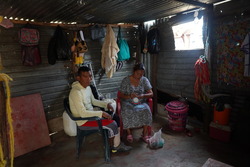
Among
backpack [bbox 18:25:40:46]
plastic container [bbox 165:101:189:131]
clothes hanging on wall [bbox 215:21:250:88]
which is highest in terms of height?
backpack [bbox 18:25:40:46]

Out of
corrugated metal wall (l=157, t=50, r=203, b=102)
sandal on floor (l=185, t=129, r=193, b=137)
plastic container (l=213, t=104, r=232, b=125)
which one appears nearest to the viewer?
plastic container (l=213, t=104, r=232, b=125)

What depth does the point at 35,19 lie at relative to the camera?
12.2 feet

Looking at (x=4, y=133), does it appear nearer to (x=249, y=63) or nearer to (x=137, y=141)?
(x=137, y=141)

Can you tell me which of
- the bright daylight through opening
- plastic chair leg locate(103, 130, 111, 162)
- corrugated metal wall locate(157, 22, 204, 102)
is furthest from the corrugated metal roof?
plastic chair leg locate(103, 130, 111, 162)

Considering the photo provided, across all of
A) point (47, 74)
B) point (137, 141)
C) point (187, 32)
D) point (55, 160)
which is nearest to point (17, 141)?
point (55, 160)


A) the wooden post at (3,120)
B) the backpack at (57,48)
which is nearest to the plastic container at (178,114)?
the backpack at (57,48)

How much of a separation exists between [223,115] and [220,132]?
370 mm

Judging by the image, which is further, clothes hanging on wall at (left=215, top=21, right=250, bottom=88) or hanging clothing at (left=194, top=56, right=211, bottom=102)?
hanging clothing at (left=194, top=56, right=211, bottom=102)

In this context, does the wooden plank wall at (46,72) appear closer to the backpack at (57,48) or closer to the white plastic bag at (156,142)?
the backpack at (57,48)

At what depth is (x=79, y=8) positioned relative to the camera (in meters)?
3.18

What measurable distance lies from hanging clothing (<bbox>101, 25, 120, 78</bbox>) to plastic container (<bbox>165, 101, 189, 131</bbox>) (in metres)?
1.87

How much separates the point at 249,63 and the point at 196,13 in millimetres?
1534

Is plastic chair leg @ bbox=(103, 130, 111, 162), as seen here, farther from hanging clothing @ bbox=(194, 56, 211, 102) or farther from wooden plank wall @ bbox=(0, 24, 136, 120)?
hanging clothing @ bbox=(194, 56, 211, 102)

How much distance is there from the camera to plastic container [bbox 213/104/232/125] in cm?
340
